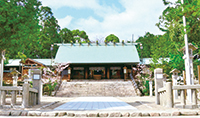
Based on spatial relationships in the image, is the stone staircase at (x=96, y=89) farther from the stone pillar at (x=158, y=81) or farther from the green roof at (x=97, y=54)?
the stone pillar at (x=158, y=81)

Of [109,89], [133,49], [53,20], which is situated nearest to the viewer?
[109,89]

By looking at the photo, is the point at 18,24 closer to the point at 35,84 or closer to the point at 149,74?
the point at 35,84

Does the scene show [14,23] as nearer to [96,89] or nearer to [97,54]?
[96,89]

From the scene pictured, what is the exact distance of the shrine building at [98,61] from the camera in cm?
2469

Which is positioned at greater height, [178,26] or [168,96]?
[178,26]

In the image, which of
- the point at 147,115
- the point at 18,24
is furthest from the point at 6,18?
the point at 147,115

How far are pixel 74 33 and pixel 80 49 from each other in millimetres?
15217

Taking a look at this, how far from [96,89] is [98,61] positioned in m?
5.21

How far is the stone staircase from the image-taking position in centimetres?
1883

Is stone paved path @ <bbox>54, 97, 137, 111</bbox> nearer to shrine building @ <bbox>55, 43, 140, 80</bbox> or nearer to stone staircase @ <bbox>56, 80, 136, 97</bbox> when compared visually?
stone staircase @ <bbox>56, 80, 136, 97</bbox>

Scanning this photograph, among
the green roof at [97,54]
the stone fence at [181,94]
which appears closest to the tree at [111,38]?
the green roof at [97,54]

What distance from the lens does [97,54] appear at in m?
26.5

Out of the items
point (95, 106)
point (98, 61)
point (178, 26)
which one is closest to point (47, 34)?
point (98, 61)

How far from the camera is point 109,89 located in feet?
65.9
